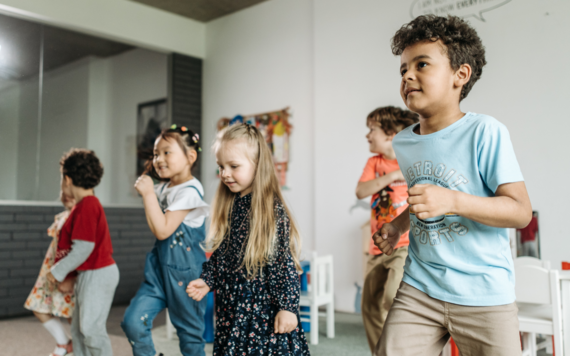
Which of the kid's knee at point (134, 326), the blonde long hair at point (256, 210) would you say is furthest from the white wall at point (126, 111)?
the blonde long hair at point (256, 210)

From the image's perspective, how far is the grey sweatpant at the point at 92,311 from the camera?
220cm

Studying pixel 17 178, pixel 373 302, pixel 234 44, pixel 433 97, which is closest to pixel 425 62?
pixel 433 97

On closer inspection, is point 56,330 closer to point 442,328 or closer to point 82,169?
point 82,169

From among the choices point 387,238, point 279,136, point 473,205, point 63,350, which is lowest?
point 63,350

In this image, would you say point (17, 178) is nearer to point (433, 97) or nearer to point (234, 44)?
point (234, 44)

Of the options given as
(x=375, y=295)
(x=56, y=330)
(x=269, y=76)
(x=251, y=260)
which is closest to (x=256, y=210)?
(x=251, y=260)

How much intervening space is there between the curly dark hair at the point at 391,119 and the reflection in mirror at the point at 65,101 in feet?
10.6

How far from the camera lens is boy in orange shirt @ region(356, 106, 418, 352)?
2.23 m

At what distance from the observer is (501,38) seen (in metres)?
3.35

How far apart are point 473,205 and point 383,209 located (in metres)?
1.33

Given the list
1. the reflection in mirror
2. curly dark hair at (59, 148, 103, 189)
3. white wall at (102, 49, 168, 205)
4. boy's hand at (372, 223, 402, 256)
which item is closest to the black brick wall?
the reflection in mirror

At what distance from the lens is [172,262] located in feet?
6.73

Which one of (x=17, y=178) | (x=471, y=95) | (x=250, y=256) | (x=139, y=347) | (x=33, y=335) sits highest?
(x=471, y=95)

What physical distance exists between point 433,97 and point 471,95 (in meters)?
2.53
